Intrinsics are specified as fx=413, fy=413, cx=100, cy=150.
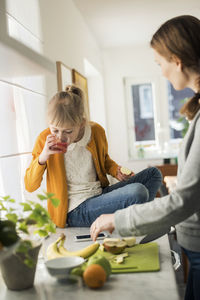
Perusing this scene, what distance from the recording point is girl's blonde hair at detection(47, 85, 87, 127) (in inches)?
82.0

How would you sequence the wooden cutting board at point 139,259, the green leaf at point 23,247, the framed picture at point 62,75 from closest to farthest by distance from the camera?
the green leaf at point 23,247 < the wooden cutting board at point 139,259 < the framed picture at point 62,75

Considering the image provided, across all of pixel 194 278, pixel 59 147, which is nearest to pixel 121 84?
pixel 59 147

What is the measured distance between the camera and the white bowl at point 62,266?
4.11 ft

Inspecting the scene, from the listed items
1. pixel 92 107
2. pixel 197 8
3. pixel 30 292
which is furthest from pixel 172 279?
pixel 92 107

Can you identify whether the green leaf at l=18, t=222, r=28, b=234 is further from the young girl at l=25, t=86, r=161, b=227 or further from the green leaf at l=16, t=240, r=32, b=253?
the young girl at l=25, t=86, r=161, b=227

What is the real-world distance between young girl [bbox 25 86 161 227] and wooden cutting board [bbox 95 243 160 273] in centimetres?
51

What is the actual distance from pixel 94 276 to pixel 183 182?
39 cm

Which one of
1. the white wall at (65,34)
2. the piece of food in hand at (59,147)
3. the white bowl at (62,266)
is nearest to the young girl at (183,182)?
the white bowl at (62,266)

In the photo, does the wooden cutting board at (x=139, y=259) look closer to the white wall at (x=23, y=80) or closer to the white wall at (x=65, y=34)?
the white wall at (x=23, y=80)

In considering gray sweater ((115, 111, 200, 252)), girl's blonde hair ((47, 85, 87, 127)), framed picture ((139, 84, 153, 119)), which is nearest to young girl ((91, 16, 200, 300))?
gray sweater ((115, 111, 200, 252))

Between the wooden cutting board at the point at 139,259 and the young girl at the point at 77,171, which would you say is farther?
the young girl at the point at 77,171

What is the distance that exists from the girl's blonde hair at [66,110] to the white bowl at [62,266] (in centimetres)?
89

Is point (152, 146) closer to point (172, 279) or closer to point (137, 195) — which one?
point (137, 195)

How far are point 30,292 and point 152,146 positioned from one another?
5.85 metres
